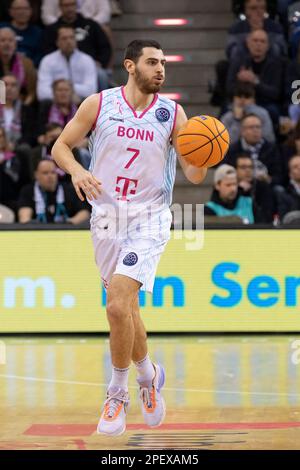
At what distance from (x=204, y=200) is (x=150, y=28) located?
129 inches

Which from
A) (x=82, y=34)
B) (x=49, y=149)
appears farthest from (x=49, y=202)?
(x=82, y=34)

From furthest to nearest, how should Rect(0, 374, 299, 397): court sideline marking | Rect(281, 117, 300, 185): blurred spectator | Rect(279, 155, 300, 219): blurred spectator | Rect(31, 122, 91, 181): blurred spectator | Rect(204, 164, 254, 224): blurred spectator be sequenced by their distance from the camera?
1. Rect(281, 117, 300, 185): blurred spectator
2. Rect(31, 122, 91, 181): blurred spectator
3. Rect(279, 155, 300, 219): blurred spectator
4. Rect(204, 164, 254, 224): blurred spectator
5. Rect(0, 374, 299, 397): court sideline marking

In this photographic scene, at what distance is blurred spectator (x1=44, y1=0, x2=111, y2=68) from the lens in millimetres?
16453

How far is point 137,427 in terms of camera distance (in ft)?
28.1

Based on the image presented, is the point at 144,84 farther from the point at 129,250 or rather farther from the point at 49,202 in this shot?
the point at 49,202

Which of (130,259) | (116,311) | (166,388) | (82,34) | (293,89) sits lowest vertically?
(166,388)

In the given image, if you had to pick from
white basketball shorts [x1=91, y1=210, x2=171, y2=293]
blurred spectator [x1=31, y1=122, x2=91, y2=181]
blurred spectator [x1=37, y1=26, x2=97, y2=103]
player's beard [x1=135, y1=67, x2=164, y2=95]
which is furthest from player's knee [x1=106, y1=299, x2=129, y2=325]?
blurred spectator [x1=37, y1=26, x2=97, y2=103]

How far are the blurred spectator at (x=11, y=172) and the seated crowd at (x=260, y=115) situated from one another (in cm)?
247

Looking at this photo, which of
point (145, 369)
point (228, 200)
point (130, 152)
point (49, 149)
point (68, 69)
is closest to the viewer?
point (130, 152)

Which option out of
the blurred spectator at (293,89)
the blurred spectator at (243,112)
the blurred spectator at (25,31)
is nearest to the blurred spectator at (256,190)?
the blurred spectator at (243,112)

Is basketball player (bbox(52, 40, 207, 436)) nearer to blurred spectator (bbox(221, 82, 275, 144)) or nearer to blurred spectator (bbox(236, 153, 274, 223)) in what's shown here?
blurred spectator (bbox(236, 153, 274, 223))

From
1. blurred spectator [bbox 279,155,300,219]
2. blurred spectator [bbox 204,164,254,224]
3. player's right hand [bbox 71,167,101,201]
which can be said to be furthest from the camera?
blurred spectator [bbox 279,155,300,219]

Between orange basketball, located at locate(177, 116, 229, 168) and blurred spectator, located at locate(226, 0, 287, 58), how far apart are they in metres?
8.59

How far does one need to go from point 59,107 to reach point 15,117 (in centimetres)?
62
